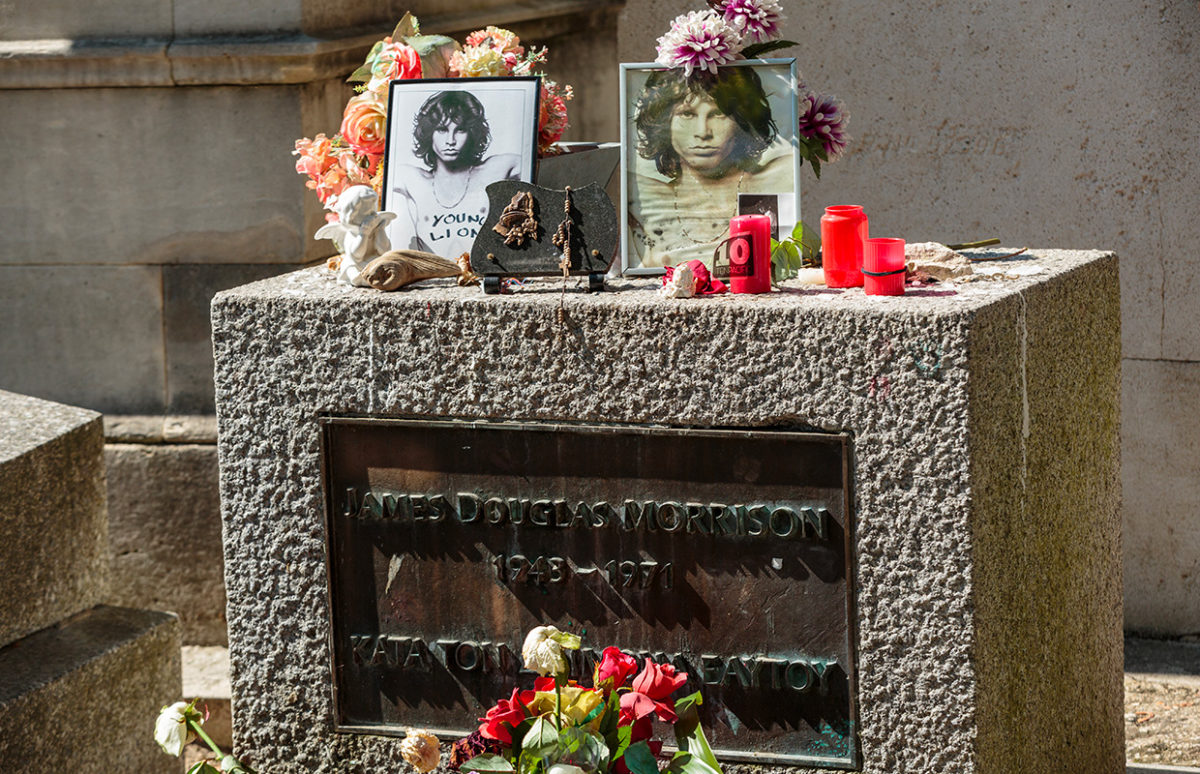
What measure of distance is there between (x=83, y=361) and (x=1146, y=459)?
3361mm

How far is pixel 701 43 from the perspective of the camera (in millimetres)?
2738

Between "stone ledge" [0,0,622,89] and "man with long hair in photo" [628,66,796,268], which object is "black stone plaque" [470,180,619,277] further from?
"stone ledge" [0,0,622,89]

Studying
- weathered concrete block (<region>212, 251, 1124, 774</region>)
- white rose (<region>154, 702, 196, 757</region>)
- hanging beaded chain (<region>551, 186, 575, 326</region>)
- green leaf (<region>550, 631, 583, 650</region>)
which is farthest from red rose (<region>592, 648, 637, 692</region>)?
white rose (<region>154, 702, 196, 757</region>)

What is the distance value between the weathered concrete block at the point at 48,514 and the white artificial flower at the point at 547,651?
1486 millimetres

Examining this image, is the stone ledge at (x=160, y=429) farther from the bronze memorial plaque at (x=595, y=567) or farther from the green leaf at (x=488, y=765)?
the green leaf at (x=488, y=765)

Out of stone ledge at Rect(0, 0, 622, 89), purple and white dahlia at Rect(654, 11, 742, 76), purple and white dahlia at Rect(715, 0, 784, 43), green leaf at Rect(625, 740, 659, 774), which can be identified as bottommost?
green leaf at Rect(625, 740, 659, 774)

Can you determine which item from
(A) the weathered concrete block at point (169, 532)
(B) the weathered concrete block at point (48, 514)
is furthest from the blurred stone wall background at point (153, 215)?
(B) the weathered concrete block at point (48, 514)

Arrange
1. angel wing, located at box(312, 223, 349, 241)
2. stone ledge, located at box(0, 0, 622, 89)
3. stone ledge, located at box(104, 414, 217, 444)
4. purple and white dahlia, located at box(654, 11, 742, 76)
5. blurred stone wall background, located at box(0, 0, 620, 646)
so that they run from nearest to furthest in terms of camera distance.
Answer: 1. purple and white dahlia, located at box(654, 11, 742, 76)
2. angel wing, located at box(312, 223, 349, 241)
3. stone ledge, located at box(0, 0, 622, 89)
4. blurred stone wall background, located at box(0, 0, 620, 646)
5. stone ledge, located at box(104, 414, 217, 444)

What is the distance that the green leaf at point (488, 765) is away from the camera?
227 cm

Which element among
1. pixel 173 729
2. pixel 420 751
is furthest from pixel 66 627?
pixel 420 751

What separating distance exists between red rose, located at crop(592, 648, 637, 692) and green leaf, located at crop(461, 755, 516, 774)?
0.63ft

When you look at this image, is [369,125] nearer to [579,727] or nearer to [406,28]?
[406,28]

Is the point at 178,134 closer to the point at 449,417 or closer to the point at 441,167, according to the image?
the point at 441,167

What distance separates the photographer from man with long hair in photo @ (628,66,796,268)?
9.10ft
